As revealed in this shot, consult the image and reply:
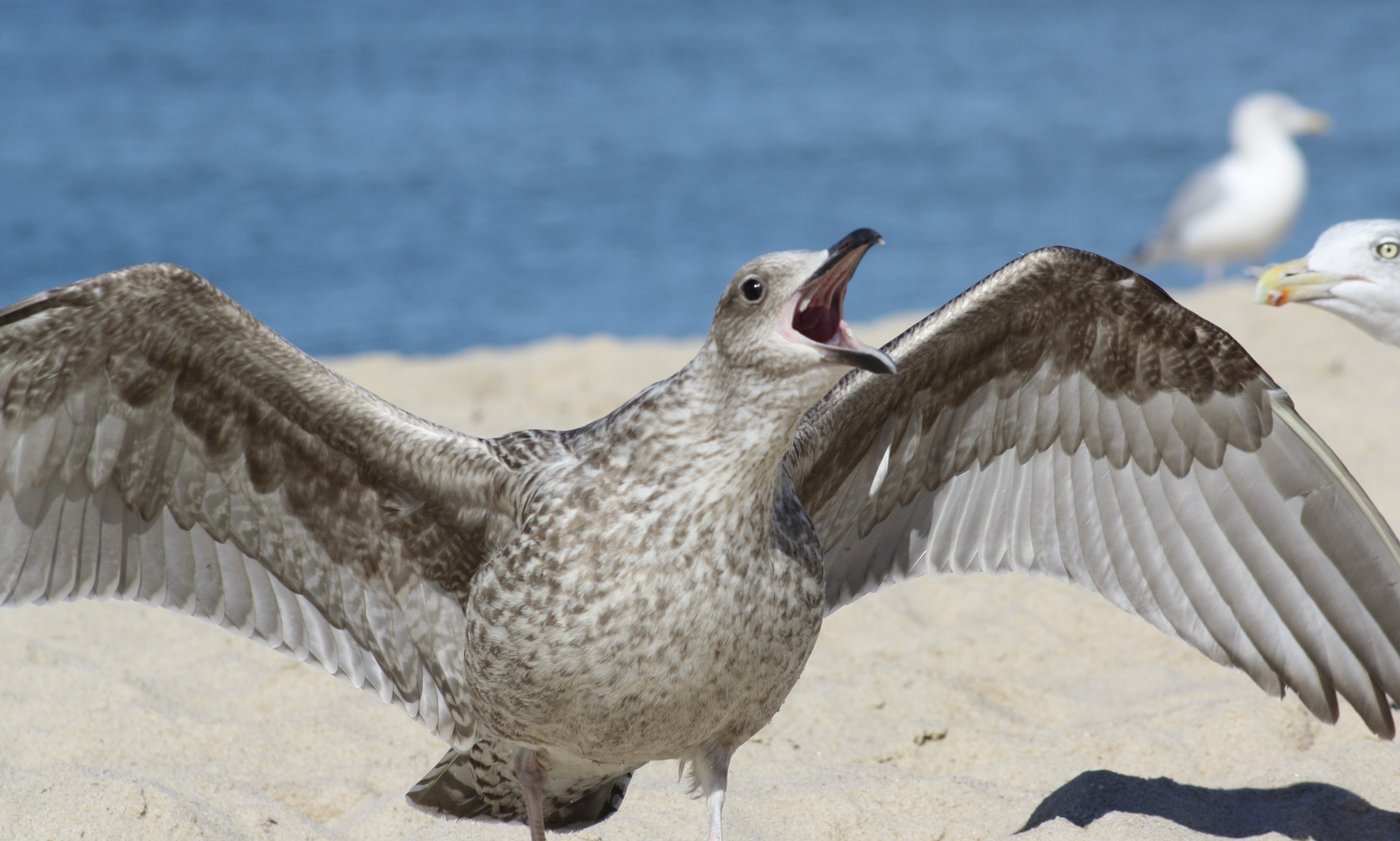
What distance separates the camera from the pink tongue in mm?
2963

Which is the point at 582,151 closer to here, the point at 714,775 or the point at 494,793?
the point at 494,793

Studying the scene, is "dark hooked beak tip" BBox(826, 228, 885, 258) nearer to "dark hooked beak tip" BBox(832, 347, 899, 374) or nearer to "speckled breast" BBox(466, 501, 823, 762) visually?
Answer: "dark hooked beak tip" BBox(832, 347, 899, 374)

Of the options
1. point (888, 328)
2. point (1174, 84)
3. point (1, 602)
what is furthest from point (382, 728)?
point (1174, 84)

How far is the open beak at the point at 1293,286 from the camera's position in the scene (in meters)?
3.85

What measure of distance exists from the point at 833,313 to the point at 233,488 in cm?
169

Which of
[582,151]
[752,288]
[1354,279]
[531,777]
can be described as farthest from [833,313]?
[582,151]

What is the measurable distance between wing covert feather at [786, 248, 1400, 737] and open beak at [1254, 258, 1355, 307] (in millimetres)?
362

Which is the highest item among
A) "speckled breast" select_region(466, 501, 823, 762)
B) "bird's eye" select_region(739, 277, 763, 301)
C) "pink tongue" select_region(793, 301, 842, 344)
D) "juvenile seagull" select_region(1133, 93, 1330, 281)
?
"juvenile seagull" select_region(1133, 93, 1330, 281)

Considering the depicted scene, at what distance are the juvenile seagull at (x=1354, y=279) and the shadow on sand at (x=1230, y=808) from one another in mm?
1272

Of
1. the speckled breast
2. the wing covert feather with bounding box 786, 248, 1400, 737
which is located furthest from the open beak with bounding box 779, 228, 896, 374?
the wing covert feather with bounding box 786, 248, 1400, 737

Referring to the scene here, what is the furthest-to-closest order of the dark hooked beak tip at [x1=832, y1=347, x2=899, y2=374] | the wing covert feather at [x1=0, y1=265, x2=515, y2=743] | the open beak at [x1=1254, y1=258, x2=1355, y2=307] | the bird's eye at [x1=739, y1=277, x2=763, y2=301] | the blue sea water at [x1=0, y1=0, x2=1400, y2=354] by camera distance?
1. the blue sea water at [x1=0, y1=0, x2=1400, y2=354]
2. the open beak at [x1=1254, y1=258, x2=1355, y2=307]
3. the wing covert feather at [x1=0, y1=265, x2=515, y2=743]
4. the bird's eye at [x1=739, y1=277, x2=763, y2=301]
5. the dark hooked beak tip at [x1=832, y1=347, x2=899, y2=374]

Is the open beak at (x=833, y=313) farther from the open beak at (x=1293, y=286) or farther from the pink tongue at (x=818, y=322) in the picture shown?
the open beak at (x=1293, y=286)

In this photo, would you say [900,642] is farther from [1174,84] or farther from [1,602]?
[1174,84]

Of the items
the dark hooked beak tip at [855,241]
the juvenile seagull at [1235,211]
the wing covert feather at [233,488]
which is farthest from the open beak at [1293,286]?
the juvenile seagull at [1235,211]
